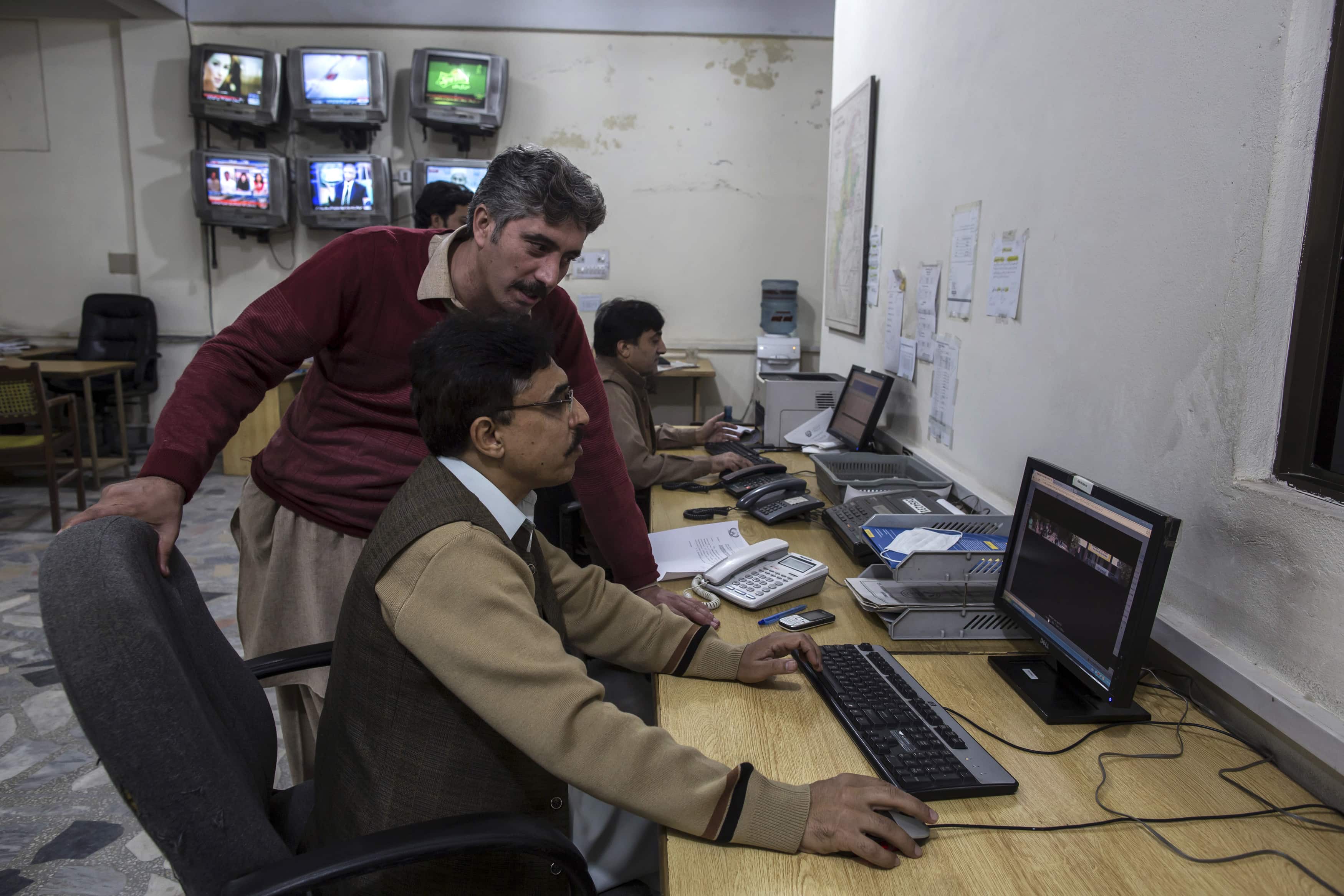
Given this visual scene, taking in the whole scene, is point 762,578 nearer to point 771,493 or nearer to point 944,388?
point 771,493

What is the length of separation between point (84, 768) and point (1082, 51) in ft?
9.89

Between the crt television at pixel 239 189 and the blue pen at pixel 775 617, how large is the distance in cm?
518

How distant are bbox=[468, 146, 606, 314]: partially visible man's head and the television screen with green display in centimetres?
430

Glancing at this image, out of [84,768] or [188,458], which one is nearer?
[188,458]

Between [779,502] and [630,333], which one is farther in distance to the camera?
[630,333]

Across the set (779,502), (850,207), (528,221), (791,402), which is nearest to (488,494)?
(528,221)

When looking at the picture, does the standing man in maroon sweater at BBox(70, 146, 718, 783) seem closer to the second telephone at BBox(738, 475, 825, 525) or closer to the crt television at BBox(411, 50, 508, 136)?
the second telephone at BBox(738, 475, 825, 525)

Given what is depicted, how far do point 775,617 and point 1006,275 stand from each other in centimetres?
99

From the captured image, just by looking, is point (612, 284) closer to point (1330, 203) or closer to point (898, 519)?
point (898, 519)

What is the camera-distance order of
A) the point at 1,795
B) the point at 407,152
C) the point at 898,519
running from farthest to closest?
1. the point at 407,152
2. the point at 1,795
3. the point at 898,519

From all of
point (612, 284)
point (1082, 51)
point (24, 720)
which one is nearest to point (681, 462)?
point (1082, 51)

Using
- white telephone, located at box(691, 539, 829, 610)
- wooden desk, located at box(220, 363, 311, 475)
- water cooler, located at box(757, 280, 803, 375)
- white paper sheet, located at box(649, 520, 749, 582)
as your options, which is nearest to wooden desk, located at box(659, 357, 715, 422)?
water cooler, located at box(757, 280, 803, 375)

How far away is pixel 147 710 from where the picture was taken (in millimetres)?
810

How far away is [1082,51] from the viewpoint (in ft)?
5.03
